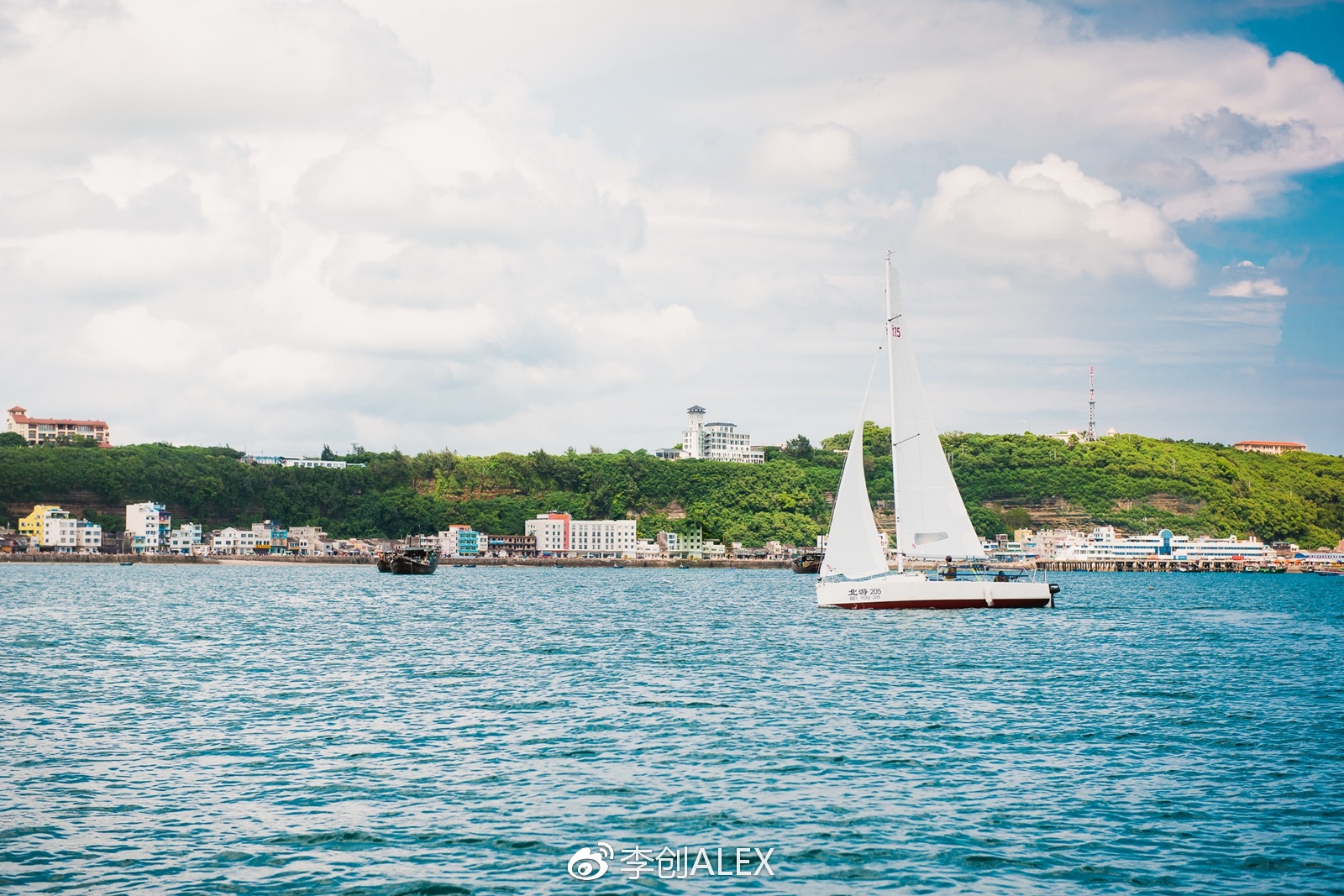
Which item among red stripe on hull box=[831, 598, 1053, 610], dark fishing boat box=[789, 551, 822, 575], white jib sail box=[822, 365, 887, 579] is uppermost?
white jib sail box=[822, 365, 887, 579]

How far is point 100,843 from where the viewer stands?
17672 millimetres

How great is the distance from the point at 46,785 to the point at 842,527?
40953 millimetres

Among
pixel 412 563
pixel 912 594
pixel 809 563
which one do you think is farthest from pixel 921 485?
pixel 809 563

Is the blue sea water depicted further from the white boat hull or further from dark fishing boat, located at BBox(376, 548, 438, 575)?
dark fishing boat, located at BBox(376, 548, 438, 575)

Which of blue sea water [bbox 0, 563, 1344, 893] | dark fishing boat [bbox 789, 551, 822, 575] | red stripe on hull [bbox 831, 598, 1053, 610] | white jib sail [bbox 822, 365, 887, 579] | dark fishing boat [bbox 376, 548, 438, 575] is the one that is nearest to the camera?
blue sea water [bbox 0, 563, 1344, 893]

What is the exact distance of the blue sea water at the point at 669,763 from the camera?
17.0m

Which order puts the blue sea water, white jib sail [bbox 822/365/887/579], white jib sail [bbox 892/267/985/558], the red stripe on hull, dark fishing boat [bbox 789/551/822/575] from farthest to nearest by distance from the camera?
dark fishing boat [bbox 789/551/822/575] < white jib sail [bbox 892/267/985/558] < the red stripe on hull < white jib sail [bbox 822/365/887/579] < the blue sea water

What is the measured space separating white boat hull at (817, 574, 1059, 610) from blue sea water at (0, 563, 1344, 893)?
19.1 feet

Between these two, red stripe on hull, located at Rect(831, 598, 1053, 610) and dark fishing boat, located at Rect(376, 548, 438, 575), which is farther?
dark fishing boat, located at Rect(376, 548, 438, 575)

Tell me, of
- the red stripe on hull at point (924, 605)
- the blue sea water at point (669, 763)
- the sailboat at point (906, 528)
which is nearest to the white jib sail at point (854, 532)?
the sailboat at point (906, 528)

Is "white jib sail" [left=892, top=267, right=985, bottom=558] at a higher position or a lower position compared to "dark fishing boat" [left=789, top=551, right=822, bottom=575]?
higher

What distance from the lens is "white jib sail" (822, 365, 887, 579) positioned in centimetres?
5706

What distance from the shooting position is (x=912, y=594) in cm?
5812

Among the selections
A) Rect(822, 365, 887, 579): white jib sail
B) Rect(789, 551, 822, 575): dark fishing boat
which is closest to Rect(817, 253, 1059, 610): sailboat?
Rect(822, 365, 887, 579): white jib sail
